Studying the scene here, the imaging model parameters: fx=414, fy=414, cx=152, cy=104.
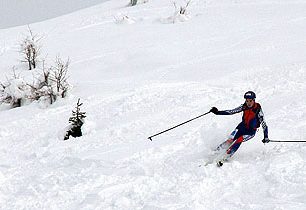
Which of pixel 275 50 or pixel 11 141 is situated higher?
pixel 275 50

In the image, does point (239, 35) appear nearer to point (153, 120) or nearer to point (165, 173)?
point (153, 120)

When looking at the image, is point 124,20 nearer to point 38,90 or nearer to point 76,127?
point 38,90

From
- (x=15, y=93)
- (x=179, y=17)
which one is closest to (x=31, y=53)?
(x=15, y=93)

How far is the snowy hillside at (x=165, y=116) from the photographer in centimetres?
670

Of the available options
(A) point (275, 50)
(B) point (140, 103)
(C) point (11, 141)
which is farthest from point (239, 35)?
(C) point (11, 141)

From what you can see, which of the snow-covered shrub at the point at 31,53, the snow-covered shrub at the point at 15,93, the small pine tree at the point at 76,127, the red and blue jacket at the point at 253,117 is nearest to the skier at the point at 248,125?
the red and blue jacket at the point at 253,117

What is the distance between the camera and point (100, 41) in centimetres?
2202

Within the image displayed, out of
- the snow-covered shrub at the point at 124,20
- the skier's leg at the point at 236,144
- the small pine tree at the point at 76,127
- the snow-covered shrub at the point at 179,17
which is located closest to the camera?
the skier's leg at the point at 236,144

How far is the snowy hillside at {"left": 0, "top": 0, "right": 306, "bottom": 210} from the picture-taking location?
6.70m

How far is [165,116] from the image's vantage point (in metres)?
11.0

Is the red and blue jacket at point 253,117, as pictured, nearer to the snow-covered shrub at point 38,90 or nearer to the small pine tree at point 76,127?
the small pine tree at point 76,127

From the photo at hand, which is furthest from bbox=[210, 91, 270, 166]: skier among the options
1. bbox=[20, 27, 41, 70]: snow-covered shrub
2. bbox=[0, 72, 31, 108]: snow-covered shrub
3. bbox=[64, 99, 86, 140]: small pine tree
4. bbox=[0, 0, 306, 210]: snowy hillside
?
bbox=[20, 27, 41, 70]: snow-covered shrub

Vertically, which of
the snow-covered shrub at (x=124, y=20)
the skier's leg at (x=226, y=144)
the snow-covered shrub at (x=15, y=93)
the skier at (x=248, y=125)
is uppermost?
the snow-covered shrub at (x=124, y=20)

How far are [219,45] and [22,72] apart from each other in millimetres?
9161
